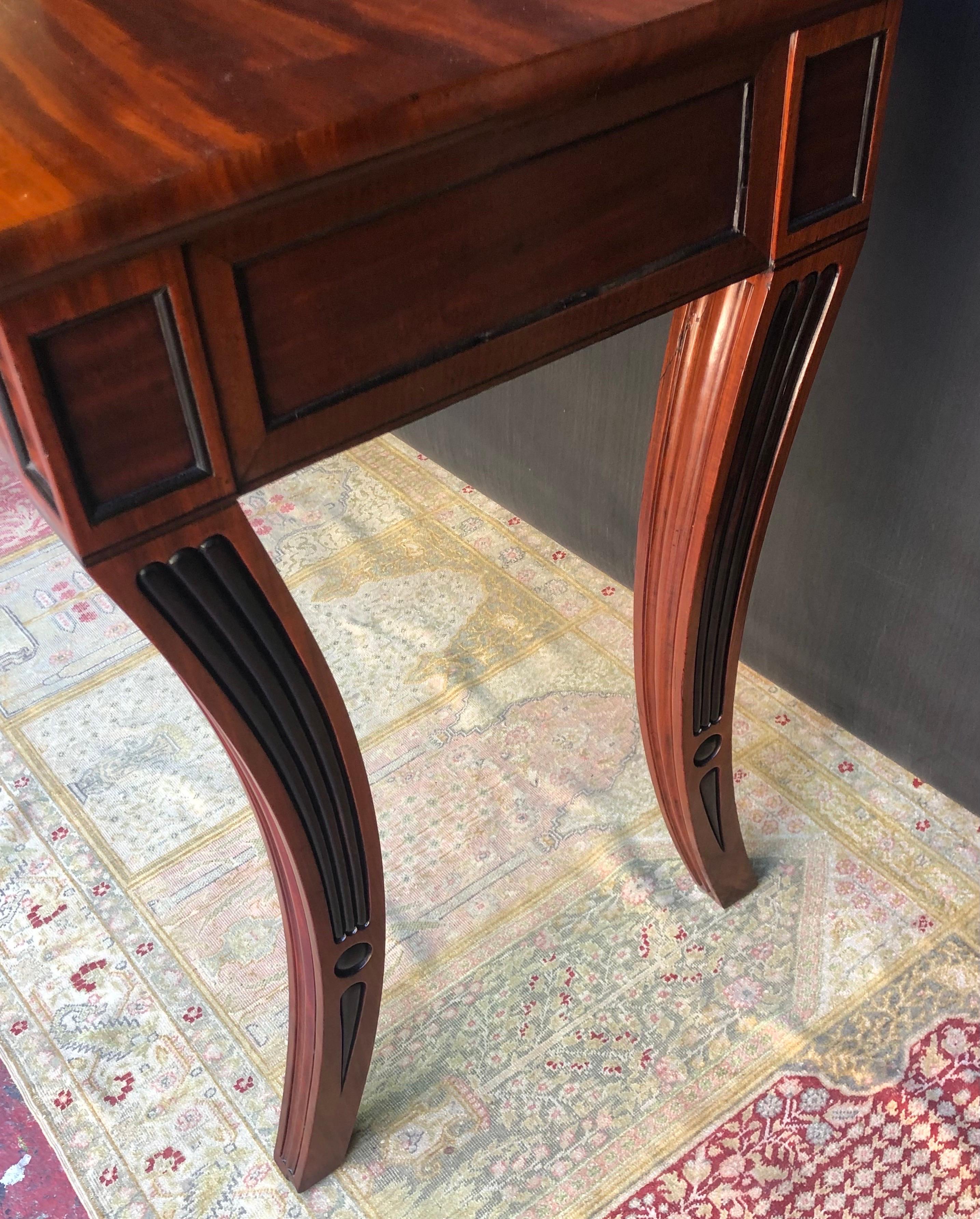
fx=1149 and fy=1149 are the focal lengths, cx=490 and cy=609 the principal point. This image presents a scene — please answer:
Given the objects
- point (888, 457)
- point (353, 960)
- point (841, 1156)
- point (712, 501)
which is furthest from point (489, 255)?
point (841, 1156)

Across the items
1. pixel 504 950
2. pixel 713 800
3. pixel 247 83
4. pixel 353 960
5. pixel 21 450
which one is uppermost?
pixel 247 83

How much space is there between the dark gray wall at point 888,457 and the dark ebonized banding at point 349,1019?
0.62 metres

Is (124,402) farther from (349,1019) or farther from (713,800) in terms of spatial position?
(713,800)

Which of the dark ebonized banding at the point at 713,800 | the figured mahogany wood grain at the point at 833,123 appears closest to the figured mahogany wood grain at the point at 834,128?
the figured mahogany wood grain at the point at 833,123

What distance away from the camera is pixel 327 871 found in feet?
2.38

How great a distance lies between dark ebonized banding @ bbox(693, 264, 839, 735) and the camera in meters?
0.73

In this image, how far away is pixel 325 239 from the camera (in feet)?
1.61

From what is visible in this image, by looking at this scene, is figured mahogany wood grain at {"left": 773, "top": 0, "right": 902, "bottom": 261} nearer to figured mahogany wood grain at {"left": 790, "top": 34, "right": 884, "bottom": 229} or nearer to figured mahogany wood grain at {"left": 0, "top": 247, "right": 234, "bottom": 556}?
figured mahogany wood grain at {"left": 790, "top": 34, "right": 884, "bottom": 229}

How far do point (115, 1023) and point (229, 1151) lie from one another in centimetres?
17

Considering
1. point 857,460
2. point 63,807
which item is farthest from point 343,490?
point 857,460

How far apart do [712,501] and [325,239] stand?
38 cm

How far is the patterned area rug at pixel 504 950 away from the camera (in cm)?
90

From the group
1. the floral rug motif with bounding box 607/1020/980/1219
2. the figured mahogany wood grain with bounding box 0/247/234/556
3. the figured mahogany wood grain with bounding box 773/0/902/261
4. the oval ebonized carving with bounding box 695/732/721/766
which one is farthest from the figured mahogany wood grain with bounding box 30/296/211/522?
the floral rug motif with bounding box 607/1020/980/1219

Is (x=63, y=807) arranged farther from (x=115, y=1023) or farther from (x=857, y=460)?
(x=857, y=460)
